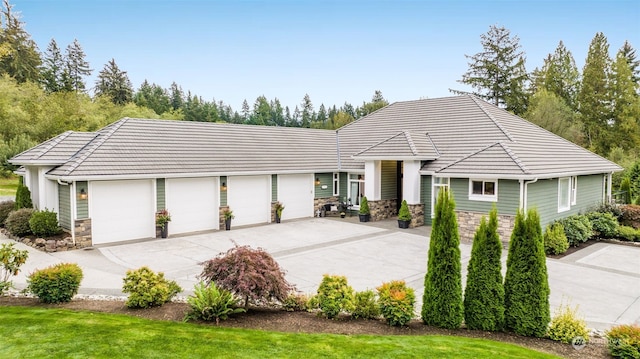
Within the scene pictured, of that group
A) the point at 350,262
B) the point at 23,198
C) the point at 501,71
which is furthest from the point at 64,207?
the point at 501,71

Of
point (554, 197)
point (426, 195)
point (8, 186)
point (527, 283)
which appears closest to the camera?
point (527, 283)

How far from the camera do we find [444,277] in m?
6.28

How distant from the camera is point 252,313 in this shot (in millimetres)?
6770

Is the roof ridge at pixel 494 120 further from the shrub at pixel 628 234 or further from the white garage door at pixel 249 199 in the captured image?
the white garage door at pixel 249 199

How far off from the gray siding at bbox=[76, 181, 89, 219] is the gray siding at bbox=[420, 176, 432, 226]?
1314 cm

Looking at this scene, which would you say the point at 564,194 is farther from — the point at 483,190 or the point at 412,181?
the point at 412,181

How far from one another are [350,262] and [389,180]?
28.5ft

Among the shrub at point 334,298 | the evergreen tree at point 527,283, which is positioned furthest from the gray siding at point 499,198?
the shrub at point 334,298

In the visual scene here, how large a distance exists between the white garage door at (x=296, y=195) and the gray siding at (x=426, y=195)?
554cm

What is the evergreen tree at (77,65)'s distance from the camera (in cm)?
5397

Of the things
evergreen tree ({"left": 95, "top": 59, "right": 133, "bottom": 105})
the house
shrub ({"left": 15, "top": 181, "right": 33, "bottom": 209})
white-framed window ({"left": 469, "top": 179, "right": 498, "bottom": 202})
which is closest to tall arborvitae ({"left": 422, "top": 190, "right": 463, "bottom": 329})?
the house

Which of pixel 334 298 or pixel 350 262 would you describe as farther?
pixel 350 262

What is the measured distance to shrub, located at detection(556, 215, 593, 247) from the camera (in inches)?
547

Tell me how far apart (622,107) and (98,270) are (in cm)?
4052
